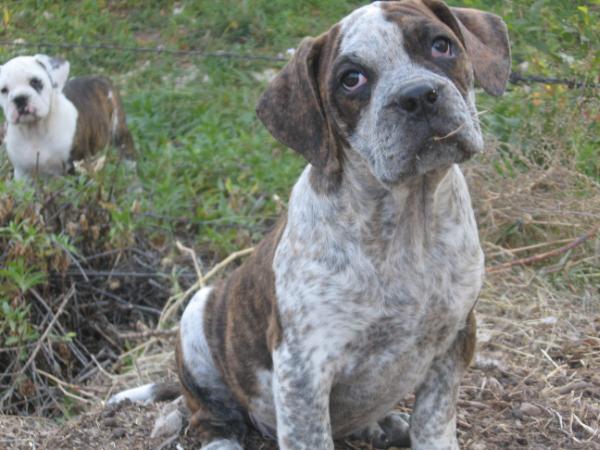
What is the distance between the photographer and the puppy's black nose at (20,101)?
26.5 feet

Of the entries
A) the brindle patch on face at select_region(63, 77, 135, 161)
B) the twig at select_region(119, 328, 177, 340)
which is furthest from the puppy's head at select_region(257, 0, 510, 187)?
the brindle patch on face at select_region(63, 77, 135, 161)

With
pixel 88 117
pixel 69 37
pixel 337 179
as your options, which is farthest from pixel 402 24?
pixel 69 37

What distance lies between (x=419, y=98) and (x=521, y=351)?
223cm

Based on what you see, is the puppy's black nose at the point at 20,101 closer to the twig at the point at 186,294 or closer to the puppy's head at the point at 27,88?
the puppy's head at the point at 27,88

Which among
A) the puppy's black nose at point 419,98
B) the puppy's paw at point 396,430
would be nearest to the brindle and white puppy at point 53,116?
the puppy's paw at point 396,430

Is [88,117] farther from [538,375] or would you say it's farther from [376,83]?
[376,83]

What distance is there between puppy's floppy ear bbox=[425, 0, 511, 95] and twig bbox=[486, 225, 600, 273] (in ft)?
6.96

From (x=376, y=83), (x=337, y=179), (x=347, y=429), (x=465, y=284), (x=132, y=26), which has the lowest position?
(x=132, y=26)

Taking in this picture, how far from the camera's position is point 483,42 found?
139 inches

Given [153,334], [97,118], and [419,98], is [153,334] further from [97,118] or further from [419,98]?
[97,118]

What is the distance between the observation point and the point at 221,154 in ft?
25.2

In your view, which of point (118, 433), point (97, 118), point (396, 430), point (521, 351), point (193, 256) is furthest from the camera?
point (97, 118)

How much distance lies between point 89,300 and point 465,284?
9.73 feet

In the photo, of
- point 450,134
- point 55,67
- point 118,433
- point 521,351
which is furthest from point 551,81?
point 55,67
